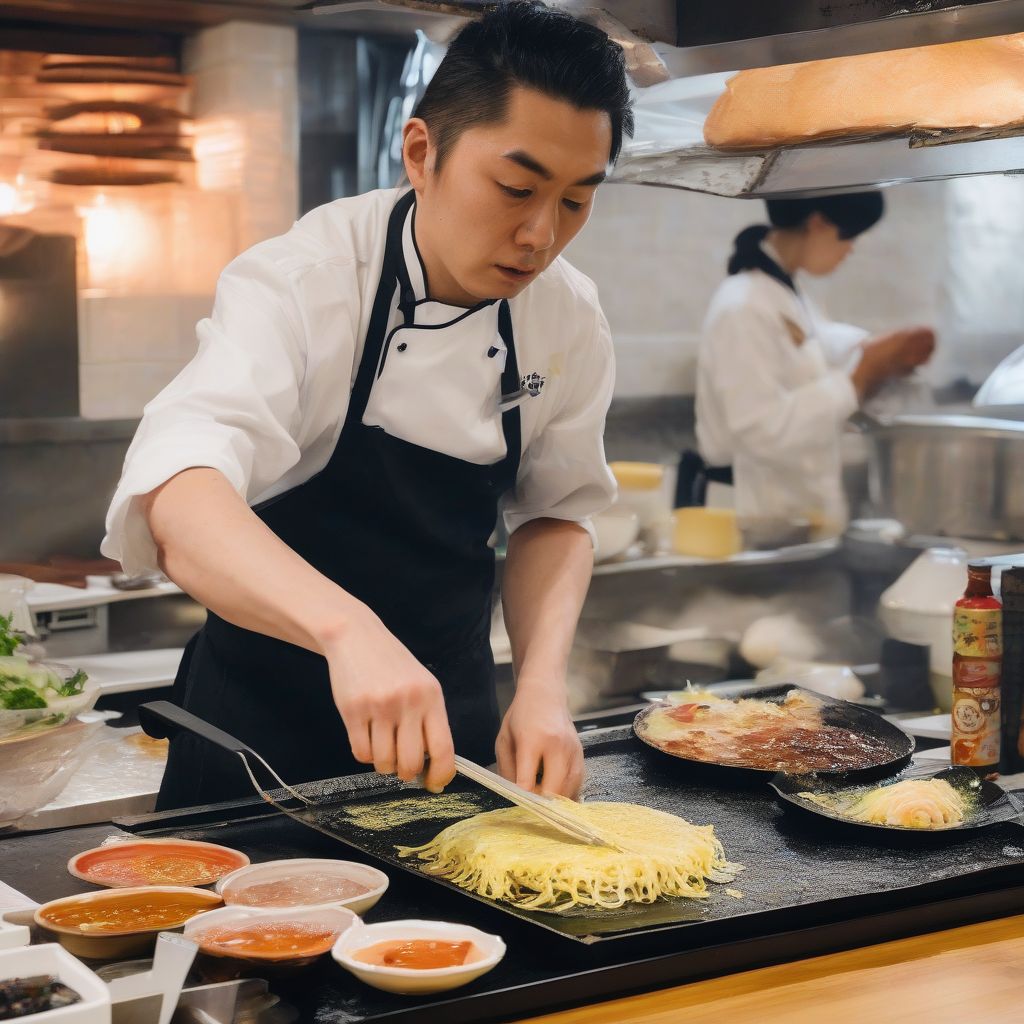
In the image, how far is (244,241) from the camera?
3.90 m

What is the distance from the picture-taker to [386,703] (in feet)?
4.82

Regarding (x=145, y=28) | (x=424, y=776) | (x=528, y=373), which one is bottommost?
(x=424, y=776)

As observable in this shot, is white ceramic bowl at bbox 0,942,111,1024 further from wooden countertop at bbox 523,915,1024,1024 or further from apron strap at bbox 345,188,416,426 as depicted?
apron strap at bbox 345,188,416,426

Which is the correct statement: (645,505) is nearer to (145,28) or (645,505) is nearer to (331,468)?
(145,28)

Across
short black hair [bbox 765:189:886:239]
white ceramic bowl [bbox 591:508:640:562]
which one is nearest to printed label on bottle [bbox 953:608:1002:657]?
white ceramic bowl [bbox 591:508:640:562]

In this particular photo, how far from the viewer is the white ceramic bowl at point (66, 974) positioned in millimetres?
1118

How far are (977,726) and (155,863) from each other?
1.22 meters

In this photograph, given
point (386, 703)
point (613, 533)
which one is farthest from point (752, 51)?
point (613, 533)

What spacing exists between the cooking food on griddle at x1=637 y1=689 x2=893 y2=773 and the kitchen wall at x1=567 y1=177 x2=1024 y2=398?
9.07 feet

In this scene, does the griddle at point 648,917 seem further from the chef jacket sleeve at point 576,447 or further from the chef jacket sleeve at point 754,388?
the chef jacket sleeve at point 754,388

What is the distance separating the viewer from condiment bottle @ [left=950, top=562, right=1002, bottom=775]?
80.1 inches

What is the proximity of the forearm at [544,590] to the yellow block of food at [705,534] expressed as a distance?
7.65ft

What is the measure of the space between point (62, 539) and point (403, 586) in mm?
1833

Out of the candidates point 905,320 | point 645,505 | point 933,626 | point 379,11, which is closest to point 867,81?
point 379,11
